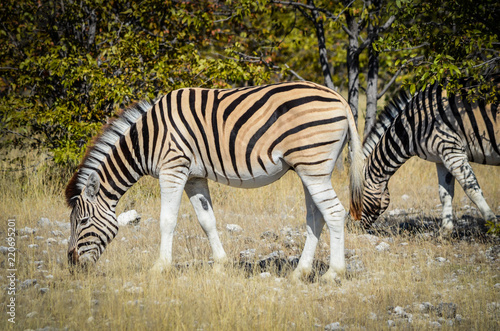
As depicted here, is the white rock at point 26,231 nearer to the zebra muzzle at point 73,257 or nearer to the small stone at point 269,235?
the zebra muzzle at point 73,257

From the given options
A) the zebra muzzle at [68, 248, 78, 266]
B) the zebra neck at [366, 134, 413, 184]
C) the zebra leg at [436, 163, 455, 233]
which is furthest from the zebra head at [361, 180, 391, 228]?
the zebra muzzle at [68, 248, 78, 266]

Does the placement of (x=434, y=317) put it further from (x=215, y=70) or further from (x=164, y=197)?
(x=215, y=70)

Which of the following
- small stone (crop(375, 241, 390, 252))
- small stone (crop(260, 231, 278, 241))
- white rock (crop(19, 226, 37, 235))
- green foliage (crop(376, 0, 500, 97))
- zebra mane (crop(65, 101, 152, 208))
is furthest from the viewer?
small stone (crop(260, 231, 278, 241))

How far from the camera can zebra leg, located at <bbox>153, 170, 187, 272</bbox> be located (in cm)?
529

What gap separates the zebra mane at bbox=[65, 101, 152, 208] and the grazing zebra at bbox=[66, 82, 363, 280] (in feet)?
0.04

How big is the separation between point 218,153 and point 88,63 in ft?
13.9

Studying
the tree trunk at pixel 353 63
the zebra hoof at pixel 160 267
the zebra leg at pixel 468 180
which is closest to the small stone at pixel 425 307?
the zebra hoof at pixel 160 267

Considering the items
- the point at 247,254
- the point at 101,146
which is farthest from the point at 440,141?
the point at 101,146

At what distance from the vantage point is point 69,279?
5.16 m

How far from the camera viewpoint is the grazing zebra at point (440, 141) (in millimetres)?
6672

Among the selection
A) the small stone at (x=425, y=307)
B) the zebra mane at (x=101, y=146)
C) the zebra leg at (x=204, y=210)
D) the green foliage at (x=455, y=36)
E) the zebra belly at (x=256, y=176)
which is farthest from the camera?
the green foliage at (x=455, y=36)

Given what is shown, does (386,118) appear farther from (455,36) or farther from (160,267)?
(160,267)

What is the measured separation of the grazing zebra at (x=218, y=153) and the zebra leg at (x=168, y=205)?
1 centimetres

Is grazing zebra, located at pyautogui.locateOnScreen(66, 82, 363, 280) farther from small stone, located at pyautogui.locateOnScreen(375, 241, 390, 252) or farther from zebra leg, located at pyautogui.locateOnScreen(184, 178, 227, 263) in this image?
small stone, located at pyautogui.locateOnScreen(375, 241, 390, 252)
